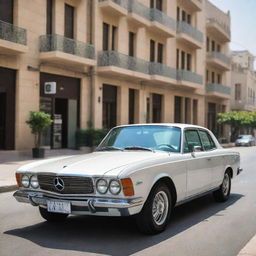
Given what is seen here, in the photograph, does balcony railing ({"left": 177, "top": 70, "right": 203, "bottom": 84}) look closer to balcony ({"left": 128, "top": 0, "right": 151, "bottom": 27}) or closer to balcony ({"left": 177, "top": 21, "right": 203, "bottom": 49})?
balcony ({"left": 177, "top": 21, "right": 203, "bottom": 49})

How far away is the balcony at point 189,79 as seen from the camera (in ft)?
112

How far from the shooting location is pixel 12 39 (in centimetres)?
1903

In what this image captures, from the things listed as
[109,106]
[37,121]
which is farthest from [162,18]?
[37,121]

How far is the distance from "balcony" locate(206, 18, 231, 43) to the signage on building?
24921 millimetres

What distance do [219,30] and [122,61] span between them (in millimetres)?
20219

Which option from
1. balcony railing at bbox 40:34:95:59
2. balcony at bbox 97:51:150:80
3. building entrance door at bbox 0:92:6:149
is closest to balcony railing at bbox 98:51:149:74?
balcony at bbox 97:51:150:80

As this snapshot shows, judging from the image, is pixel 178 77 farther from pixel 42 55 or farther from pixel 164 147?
pixel 164 147

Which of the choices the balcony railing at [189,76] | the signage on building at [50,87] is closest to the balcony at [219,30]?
the balcony railing at [189,76]

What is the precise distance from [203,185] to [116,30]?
21679 millimetres

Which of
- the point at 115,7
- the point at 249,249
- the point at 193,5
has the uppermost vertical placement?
the point at 193,5

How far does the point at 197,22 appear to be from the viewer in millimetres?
39906

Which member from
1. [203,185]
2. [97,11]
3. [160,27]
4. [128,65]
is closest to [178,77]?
[160,27]

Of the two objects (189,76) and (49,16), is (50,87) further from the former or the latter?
(189,76)

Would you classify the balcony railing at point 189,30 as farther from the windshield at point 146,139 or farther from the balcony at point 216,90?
the windshield at point 146,139
